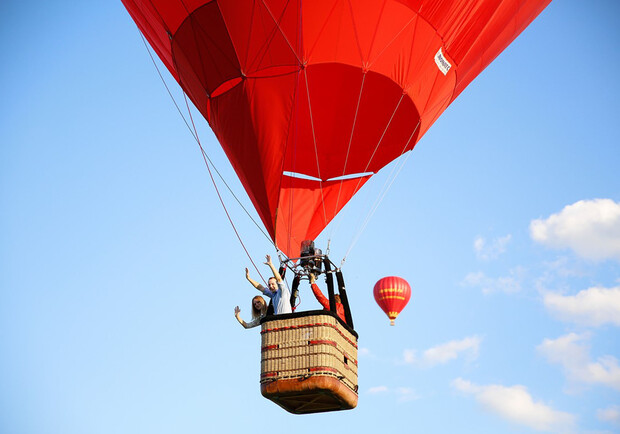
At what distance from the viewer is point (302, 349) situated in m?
8.02

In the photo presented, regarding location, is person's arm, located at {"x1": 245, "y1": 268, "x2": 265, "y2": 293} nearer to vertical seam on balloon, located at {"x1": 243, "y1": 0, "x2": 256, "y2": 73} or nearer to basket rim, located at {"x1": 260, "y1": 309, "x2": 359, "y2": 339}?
basket rim, located at {"x1": 260, "y1": 309, "x2": 359, "y2": 339}

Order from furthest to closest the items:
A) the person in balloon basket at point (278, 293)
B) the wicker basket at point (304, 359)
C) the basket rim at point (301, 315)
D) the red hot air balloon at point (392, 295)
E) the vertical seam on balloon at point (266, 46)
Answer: the red hot air balloon at point (392, 295), the vertical seam on balloon at point (266, 46), the person in balloon basket at point (278, 293), the basket rim at point (301, 315), the wicker basket at point (304, 359)

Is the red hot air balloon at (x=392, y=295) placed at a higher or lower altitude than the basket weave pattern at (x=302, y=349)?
higher

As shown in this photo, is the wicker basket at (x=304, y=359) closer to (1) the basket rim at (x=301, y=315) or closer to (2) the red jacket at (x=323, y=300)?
(1) the basket rim at (x=301, y=315)

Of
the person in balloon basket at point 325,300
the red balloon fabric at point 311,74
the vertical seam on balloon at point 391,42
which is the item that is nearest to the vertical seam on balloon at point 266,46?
the red balloon fabric at point 311,74

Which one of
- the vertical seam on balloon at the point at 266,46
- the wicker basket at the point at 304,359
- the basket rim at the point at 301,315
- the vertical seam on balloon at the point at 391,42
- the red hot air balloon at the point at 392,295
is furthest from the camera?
the red hot air balloon at the point at 392,295

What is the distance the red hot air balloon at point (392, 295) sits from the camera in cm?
1417

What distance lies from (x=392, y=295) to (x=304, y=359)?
6.31m

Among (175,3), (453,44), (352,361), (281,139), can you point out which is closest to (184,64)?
(175,3)

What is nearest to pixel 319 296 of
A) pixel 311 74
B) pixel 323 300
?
pixel 323 300

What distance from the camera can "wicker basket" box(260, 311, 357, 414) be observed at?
26.1 feet

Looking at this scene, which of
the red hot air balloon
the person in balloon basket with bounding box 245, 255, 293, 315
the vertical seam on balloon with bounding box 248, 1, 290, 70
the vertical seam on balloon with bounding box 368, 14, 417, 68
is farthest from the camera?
the red hot air balloon

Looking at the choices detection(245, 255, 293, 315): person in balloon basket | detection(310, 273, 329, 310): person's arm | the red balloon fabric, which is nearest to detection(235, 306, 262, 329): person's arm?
detection(245, 255, 293, 315): person in balloon basket

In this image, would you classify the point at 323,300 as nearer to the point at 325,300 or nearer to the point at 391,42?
the point at 325,300
